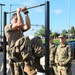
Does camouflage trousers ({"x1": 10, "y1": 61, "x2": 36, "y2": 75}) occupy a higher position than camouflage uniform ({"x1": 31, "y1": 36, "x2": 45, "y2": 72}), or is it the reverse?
camouflage uniform ({"x1": 31, "y1": 36, "x2": 45, "y2": 72})

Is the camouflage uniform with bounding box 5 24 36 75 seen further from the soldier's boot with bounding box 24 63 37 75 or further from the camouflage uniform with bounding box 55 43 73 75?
the camouflage uniform with bounding box 55 43 73 75

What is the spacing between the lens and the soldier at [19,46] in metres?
5.21

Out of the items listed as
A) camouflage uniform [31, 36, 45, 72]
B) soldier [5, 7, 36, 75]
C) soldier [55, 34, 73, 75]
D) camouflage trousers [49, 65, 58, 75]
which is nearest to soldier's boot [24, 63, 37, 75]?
soldier [5, 7, 36, 75]

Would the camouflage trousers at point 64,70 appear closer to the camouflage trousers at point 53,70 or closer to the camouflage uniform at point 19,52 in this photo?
the camouflage trousers at point 53,70

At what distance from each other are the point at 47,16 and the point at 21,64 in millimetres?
1115

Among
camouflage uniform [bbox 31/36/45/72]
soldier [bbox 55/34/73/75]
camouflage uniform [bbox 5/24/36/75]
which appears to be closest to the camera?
camouflage uniform [bbox 5/24/36/75]

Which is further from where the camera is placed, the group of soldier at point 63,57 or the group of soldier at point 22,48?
the group of soldier at point 63,57

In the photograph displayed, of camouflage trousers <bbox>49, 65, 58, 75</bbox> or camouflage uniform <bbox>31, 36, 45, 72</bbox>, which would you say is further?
camouflage trousers <bbox>49, 65, 58, 75</bbox>

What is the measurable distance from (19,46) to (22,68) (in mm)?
587

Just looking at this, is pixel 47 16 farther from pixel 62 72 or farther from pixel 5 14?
pixel 62 72

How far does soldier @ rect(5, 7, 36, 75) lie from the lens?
521 centimetres

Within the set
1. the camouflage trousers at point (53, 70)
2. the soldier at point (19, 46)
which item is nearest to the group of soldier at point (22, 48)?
the soldier at point (19, 46)

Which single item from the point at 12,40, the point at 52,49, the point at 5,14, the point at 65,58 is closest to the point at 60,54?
the point at 65,58

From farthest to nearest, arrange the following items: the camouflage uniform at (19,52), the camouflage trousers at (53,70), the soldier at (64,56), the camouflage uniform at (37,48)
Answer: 1. the camouflage trousers at (53,70)
2. the soldier at (64,56)
3. the camouflage uniform at (37,48)
4. the camouflage uniform at (19,52)
